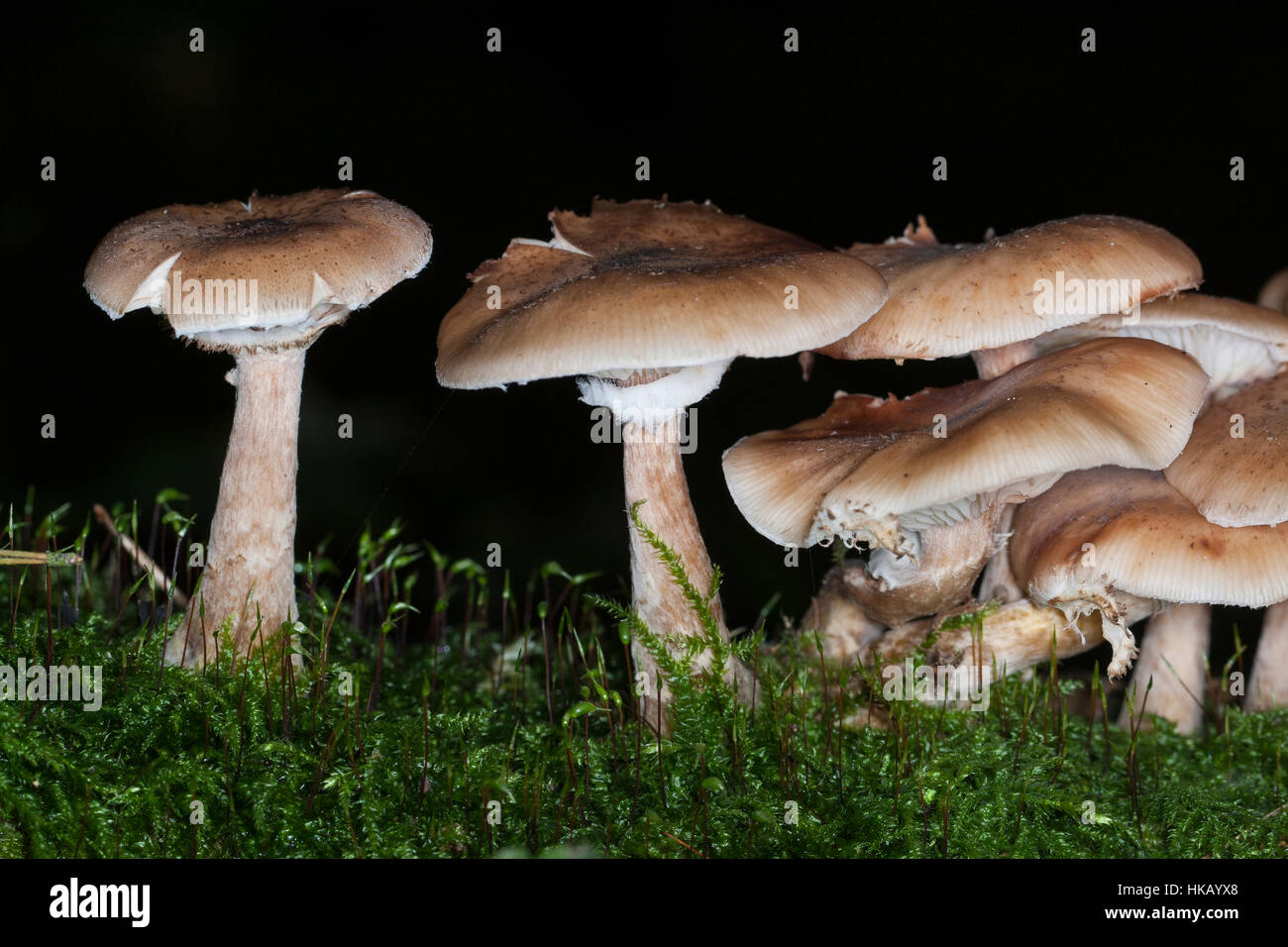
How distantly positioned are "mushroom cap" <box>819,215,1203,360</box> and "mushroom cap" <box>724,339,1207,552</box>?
21cm

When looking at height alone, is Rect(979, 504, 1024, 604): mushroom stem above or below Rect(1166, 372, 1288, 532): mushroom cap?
below

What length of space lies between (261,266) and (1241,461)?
310cm

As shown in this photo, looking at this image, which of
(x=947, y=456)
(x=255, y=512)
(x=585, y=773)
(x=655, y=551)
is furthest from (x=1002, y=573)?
(x=255, y=512)

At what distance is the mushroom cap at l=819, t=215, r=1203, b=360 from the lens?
363 cm

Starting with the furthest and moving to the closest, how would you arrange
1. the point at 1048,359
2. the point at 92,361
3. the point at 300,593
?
the point at 92,361, the point at 300,593, the point at 1048,359

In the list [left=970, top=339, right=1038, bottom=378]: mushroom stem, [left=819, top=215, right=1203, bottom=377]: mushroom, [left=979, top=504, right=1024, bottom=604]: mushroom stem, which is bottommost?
[left=979, top=504, right=1024, bottom=604]: mushroom stem

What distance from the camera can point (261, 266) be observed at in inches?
133

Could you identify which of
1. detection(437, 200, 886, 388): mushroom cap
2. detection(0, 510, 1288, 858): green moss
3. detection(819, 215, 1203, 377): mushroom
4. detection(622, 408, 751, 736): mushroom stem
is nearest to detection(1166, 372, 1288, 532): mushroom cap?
detection(819, 215, 1203, 377): mushroom

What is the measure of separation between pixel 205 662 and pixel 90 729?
39 centimetres

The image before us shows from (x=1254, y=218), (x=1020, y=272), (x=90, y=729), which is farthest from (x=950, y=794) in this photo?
(x=1254, y=218)

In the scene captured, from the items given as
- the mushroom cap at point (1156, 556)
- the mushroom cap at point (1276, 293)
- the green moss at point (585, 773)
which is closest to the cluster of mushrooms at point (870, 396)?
the mushroom cap at point (1156, 556)

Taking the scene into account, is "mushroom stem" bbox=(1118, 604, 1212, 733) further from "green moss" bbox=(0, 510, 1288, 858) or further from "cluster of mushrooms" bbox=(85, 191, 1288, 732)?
"green moss" bbox=(0, 510, 1288, 858)

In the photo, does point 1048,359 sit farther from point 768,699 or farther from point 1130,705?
point 768,699

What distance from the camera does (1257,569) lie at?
3654mm
